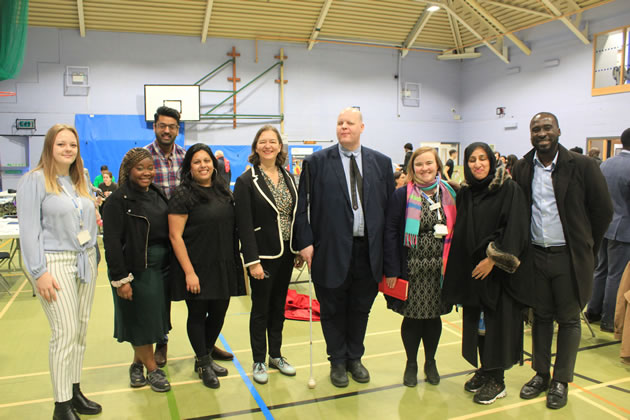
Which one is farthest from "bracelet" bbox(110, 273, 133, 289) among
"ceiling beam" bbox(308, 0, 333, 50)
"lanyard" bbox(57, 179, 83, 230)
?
"ceiling beam" bbox(308, 0, 333, 50)

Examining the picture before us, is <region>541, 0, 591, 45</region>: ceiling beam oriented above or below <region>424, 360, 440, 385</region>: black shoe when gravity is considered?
above

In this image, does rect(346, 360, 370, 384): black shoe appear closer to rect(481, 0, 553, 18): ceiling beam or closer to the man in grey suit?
the man in grey suit

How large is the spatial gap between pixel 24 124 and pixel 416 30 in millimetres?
11171

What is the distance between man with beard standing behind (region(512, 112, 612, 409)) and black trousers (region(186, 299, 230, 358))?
2.02 m

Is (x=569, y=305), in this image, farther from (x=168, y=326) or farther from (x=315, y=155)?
(x=168, y=326)

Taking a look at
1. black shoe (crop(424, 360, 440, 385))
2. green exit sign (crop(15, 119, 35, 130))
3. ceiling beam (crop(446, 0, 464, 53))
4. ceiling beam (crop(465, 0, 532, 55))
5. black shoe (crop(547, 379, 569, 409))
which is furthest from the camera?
ceiling beam (crop(446, 0, 464, 53))

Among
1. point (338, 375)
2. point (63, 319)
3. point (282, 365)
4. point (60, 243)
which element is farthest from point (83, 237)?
point (338, 375)

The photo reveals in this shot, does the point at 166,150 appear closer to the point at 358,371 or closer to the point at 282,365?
the point at 282,365

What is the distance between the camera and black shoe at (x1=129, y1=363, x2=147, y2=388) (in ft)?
10.1

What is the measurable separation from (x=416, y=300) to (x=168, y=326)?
1.66m

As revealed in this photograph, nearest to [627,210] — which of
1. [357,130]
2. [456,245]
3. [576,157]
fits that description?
[576,157]

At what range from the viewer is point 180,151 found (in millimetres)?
3357

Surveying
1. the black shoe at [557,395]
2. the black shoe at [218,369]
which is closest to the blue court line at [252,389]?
the black shoe at [218,369]

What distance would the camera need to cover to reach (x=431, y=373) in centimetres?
310
